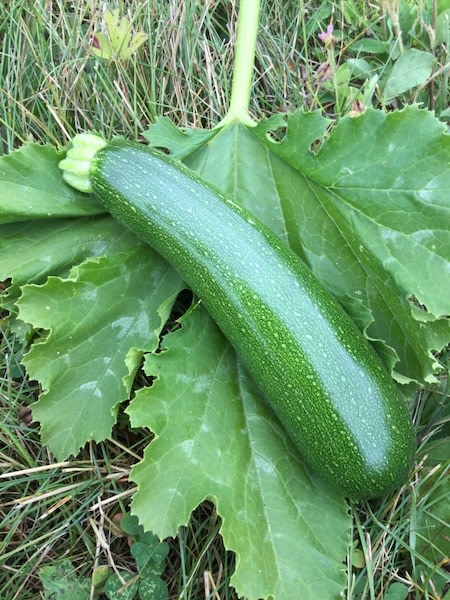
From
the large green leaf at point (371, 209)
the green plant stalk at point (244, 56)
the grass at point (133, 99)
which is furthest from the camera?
the green plant stalk at point (244, 56)

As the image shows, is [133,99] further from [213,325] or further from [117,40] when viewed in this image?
[213,325]

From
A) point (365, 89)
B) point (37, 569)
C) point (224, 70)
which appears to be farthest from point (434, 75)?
point (37, 569)

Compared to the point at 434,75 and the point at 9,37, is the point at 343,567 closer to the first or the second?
the point at 434,75

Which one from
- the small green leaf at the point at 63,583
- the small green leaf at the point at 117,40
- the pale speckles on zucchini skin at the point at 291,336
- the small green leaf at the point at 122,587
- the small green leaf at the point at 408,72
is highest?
the small green leaf at the point at 117,40

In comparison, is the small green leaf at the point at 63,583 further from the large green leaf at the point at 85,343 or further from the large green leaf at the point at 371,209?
the large green leaf at the point at 371,209

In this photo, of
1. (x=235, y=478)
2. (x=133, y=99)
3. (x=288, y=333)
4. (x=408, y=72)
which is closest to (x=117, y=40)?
Result: (x=133, y=99)

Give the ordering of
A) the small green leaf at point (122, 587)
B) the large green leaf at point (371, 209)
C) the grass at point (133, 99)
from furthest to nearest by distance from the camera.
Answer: the grass at point (133, 99) < the small green leaf at point (122, 587) < the large green leaf at point (371, 209)

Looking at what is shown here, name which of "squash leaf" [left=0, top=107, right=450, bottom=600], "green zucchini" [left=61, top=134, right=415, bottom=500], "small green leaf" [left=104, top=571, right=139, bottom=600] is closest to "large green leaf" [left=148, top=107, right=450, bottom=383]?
"squash leaf" [left=0, top=107, right=450, bottom=600]

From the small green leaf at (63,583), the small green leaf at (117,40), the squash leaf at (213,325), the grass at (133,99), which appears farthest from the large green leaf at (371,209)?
the small green leaf at (63,583)
